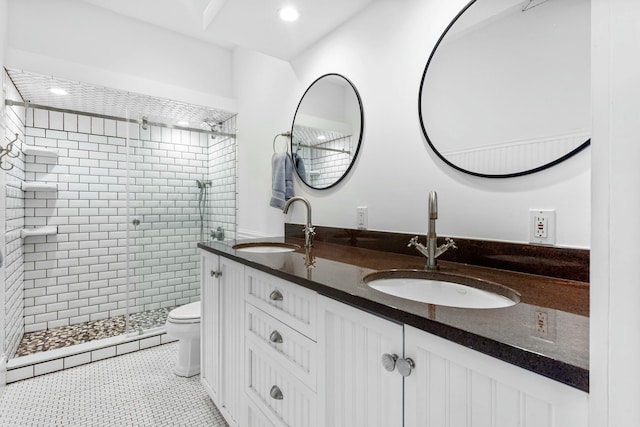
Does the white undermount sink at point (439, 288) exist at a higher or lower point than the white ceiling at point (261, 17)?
lower

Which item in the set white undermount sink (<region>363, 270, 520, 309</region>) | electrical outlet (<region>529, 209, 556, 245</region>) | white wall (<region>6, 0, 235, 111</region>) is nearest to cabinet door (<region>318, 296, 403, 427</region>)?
white undermount sink (<region>363, 270, 520, 309</region>)

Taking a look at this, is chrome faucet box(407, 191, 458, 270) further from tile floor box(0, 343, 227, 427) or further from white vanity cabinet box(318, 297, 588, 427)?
tile floor box(0, 343, 227, 427)

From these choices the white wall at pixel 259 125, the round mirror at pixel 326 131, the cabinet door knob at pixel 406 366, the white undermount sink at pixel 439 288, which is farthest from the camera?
the white wall at pixel 259 125

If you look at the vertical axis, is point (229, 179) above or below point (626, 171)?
above

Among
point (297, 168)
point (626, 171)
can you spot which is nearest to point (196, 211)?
point (297, 168)

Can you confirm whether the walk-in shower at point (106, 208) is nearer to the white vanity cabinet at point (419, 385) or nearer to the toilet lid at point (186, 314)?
the toilet lid at point (186, 314)

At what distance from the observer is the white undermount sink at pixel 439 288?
95 centimetres

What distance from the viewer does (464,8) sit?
4.23 ft

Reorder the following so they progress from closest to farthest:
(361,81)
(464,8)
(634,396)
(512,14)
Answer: (634,396) → (512,14) → (464,8) → (361,81)

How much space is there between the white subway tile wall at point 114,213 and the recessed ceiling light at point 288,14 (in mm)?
1485

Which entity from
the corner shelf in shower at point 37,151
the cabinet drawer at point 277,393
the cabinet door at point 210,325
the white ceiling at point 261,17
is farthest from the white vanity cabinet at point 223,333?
the corner shelf in shower at point 37,151

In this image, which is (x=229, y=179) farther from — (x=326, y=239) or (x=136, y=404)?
(x=136, y=404)

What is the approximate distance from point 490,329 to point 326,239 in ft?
4.56

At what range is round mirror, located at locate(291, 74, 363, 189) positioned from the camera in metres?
1.83
